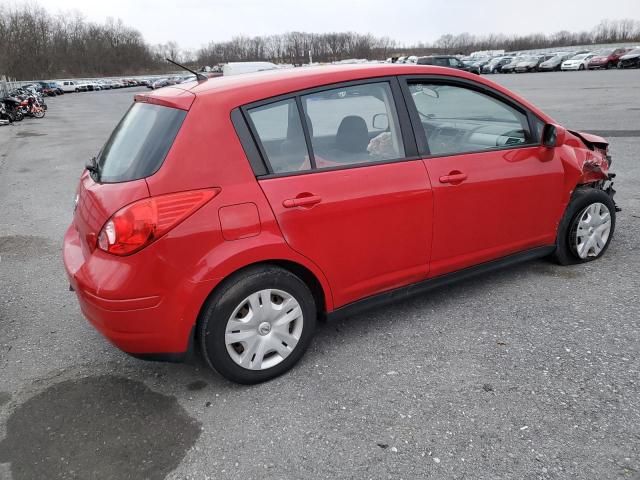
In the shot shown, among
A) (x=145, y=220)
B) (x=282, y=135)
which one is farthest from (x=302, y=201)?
(x=145, y=220)

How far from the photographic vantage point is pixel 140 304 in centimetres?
259

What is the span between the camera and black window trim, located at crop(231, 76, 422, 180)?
2773 mm

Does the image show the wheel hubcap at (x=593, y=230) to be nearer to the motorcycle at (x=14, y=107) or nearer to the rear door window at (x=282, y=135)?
the rear door window at (x=282, y=135)

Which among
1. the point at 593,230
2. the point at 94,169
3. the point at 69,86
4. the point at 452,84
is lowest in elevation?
the point at 593,230

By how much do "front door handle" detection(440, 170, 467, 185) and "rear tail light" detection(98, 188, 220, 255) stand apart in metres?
1.58

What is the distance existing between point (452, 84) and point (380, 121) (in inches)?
27.3

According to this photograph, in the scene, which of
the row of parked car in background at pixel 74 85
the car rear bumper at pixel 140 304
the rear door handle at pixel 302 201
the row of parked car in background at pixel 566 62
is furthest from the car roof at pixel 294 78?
the row of parked car in background at pixel 74 85

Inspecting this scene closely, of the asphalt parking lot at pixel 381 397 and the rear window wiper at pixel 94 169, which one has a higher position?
the rear window wiper at pixel 94 169

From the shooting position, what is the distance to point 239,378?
2891 millimetres

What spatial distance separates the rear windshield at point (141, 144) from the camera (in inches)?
105

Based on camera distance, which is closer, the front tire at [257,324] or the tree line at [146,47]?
the front tire at [257,324]

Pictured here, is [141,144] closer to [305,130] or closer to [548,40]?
[305,130]

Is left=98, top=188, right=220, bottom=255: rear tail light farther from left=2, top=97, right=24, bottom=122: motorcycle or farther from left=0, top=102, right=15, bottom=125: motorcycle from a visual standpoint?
left=2, top=97, right=24, bottom=122: motorcycle

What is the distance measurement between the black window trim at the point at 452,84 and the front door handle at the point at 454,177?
0.43ft
